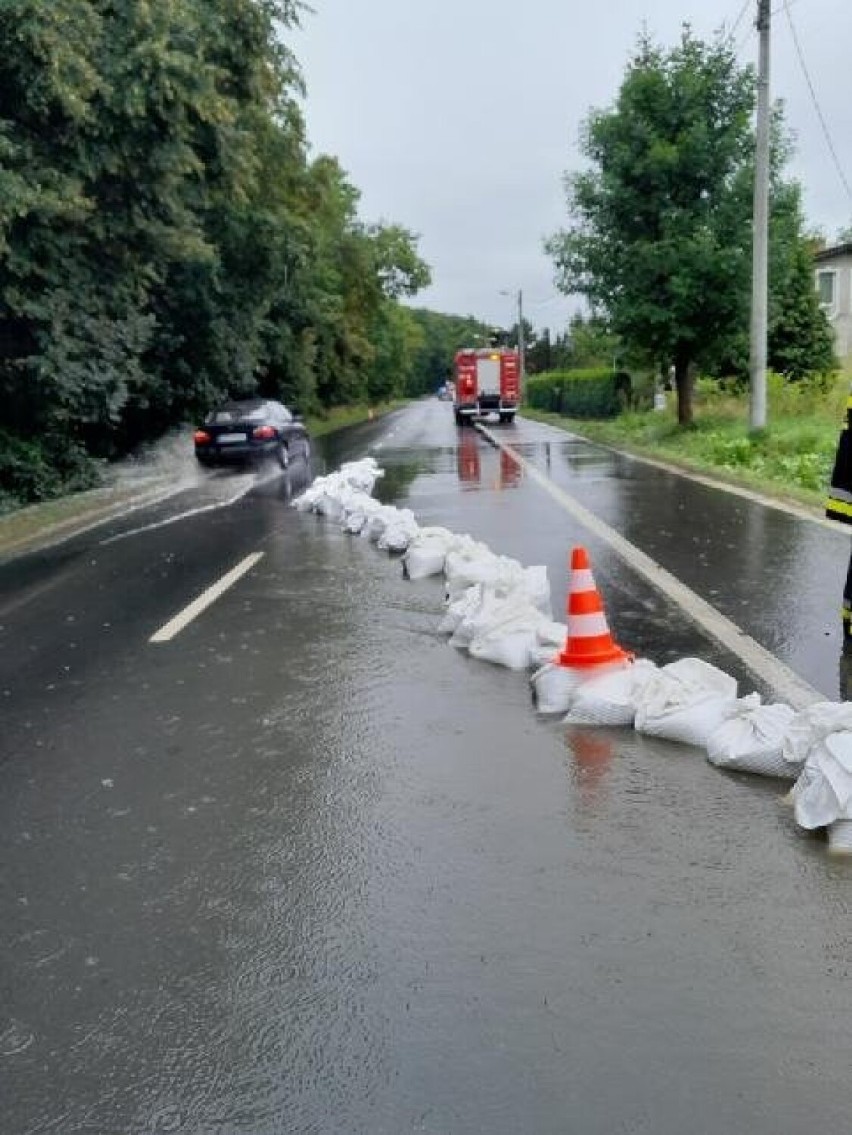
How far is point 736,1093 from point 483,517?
37.3 ft

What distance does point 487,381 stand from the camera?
47.5m

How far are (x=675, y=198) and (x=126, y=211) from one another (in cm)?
1427

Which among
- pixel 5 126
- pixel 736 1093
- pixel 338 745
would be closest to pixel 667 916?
pixel 736 1093

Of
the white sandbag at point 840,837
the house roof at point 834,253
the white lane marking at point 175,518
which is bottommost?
the white lane marking at point 175,518

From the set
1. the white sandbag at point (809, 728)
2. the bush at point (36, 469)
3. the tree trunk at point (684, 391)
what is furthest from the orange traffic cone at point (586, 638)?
the tree trunk at point (684, 391)

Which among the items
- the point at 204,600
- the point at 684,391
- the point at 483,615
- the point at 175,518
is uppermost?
the point at 684,391

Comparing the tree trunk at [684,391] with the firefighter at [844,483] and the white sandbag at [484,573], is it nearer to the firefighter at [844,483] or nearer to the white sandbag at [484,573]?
the white sandbag at [484,573]

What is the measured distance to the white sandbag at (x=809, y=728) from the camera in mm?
4336

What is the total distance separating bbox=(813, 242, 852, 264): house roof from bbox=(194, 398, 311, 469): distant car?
119 ft

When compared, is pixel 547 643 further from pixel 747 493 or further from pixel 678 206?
pixel 678 206

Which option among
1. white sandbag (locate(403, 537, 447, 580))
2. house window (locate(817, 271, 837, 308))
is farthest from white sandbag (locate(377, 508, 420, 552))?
house window (locate(817, 271, 837, 308))

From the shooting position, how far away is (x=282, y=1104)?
8.74 feet

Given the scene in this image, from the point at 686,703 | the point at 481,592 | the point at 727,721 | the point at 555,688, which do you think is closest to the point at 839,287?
the point at 481,592

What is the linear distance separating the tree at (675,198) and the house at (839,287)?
28.8 m
